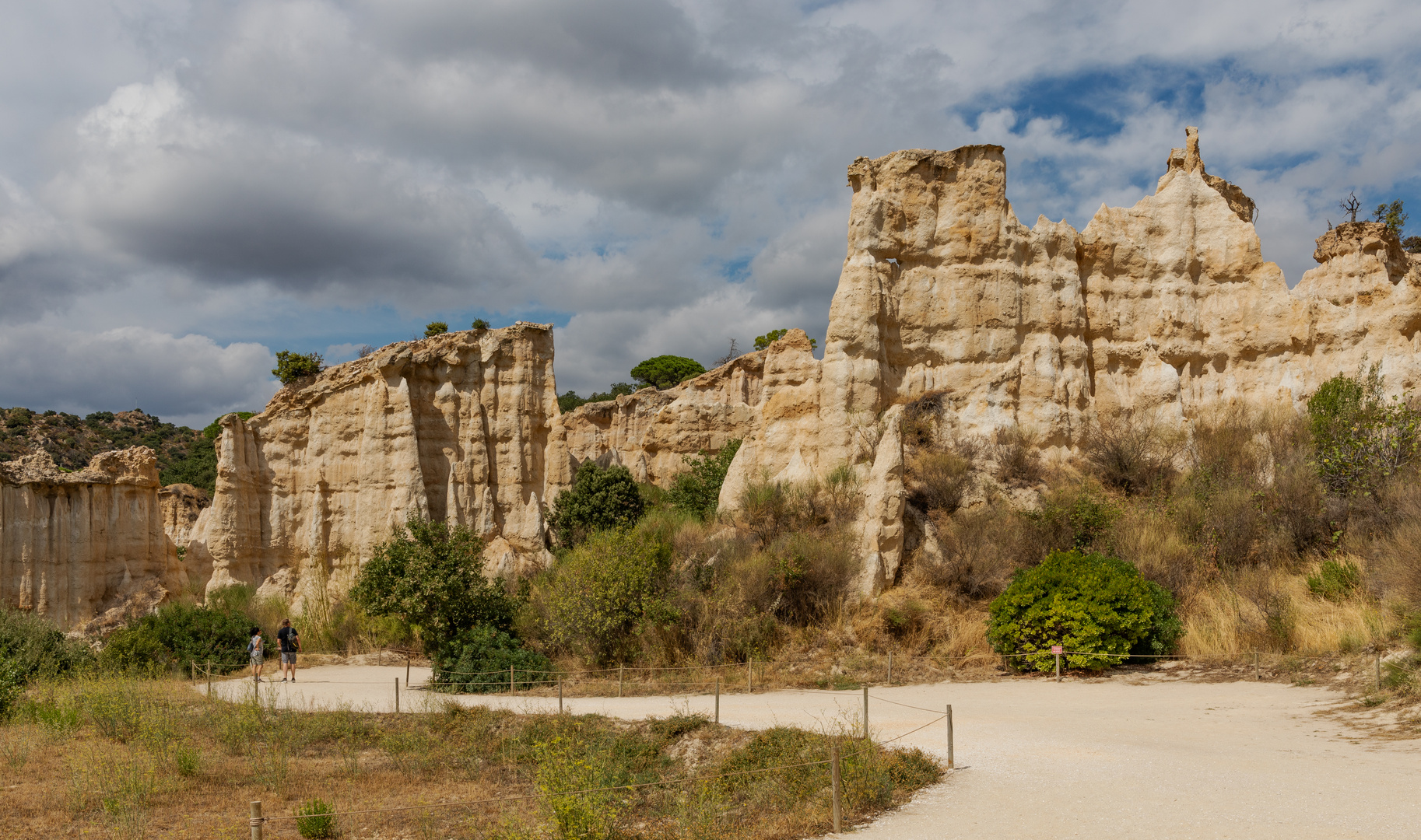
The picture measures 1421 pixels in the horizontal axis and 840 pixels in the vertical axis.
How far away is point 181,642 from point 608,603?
1170 centimetres

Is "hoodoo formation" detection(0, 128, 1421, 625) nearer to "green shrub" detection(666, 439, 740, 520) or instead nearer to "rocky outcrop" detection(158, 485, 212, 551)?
"green shrub" detection(666, 439, 740, 520)

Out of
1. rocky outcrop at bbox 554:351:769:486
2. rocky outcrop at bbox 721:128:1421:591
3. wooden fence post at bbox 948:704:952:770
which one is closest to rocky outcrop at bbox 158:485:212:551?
rocky outcrop at bbox 554:351:769:486

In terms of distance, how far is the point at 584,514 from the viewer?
93.3 ft

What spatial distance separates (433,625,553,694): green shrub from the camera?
17.7 meters

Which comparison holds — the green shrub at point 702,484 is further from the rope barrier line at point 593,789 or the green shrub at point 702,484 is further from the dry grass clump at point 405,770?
the rope barrier line at point 593,789

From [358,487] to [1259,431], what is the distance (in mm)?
25594

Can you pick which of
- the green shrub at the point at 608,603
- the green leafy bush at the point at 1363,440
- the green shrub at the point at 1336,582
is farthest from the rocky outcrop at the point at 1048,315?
the green shrub at the point at 1336,582

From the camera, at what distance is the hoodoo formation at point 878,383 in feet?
78.1

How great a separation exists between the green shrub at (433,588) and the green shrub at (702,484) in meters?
7.46

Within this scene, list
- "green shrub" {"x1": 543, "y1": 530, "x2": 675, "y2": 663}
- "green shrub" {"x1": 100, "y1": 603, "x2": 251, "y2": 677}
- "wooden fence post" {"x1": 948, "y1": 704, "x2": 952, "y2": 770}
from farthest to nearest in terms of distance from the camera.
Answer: "green shrub" {"x1": 100, "y1": 603, "x2": 251, "y2": 677}, "green shrub" {"x1": 543, "y1": 530, "x2": 675, "y2": 663}, "wooden fence post" {"x1": 948, "y1": 704, "x2": 952, "y2": 770}

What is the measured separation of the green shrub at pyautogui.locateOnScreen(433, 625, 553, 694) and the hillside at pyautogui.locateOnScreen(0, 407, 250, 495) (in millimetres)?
23095

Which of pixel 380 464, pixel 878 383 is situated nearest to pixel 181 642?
pixel 380 464

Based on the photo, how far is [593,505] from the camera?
1120 inches

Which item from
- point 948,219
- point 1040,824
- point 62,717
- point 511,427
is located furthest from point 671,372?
point 1040,824
